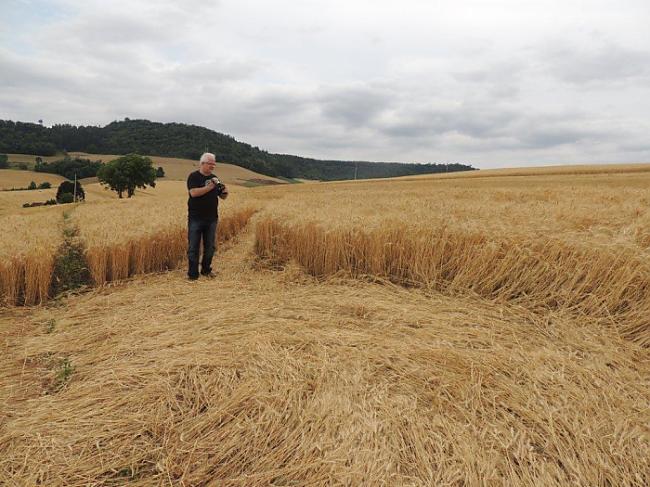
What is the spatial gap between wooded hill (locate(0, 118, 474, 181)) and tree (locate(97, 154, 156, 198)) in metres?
33.6

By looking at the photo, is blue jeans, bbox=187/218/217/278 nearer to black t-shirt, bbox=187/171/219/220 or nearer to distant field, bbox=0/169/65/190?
black t-shirt, bbox=187/171/219/220

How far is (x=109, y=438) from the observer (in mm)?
2199

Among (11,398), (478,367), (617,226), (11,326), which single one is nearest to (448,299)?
(478,367)

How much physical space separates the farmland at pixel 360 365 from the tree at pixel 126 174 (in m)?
52.8

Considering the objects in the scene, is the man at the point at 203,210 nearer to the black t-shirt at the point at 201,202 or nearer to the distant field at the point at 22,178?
the black t-shirt at the point at 201,202

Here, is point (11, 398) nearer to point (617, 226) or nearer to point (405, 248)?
point (405, 248)

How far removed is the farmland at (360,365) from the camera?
2.03m

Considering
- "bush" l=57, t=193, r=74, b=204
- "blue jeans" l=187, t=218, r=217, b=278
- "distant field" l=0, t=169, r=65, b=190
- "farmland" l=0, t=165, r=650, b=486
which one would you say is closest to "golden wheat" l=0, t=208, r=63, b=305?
"farmland" l=0, t=165, r=650, b=486

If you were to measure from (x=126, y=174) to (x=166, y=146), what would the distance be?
45904mm

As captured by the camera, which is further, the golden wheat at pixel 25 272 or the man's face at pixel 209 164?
the man's face at pixel 209 164

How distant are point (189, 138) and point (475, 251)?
108675 mm

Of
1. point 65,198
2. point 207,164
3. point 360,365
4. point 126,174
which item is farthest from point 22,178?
point 360,365

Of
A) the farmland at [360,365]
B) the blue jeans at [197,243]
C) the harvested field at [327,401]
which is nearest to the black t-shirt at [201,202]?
the blue jeans at [197,243]

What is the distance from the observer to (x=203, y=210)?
6.25m
